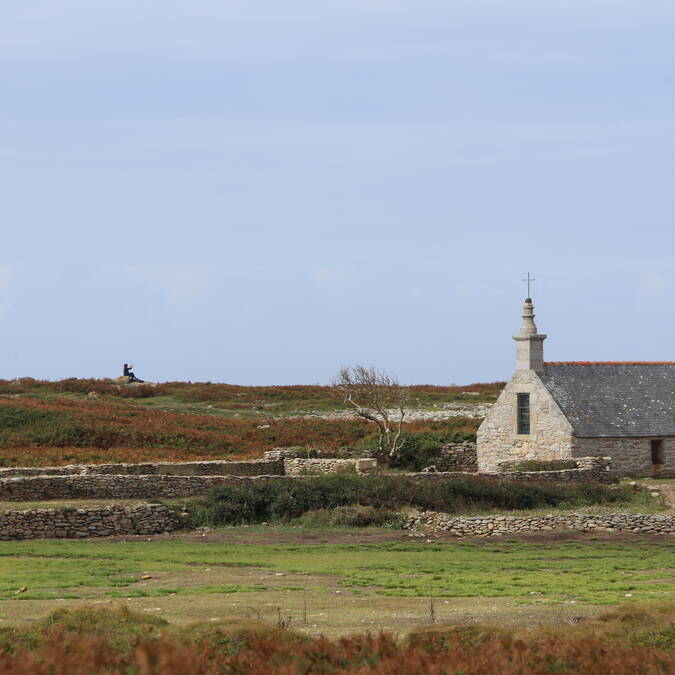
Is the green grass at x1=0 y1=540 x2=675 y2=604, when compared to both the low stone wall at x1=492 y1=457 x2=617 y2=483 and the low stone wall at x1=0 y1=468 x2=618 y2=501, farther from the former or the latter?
the low stone wall at x1=492 y1=457 x2=617 y2=483

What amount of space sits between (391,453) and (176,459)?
8.18 meters

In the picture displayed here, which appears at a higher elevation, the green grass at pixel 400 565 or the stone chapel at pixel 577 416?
the stone chapel at pixel 577 416

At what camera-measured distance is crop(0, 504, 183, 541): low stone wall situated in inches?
1107

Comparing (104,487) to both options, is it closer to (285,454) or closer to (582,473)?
(285,454)

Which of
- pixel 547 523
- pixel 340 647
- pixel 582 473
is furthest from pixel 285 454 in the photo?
pixel 340 647

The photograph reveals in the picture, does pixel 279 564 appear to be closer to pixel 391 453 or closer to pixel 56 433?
pixel 391 453

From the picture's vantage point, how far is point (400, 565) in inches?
922

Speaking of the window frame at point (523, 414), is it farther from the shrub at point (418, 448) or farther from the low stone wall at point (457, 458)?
the shrub at point (418, 448)

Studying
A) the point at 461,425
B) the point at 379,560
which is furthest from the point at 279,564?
the point at 461,425

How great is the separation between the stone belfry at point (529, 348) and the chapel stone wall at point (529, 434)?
14.5 inches

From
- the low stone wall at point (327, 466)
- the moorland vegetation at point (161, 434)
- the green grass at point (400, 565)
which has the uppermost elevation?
the moorland vegetation at point (161, 434)

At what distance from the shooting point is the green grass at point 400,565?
19609 mm

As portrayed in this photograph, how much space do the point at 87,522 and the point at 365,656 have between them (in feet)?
61.5

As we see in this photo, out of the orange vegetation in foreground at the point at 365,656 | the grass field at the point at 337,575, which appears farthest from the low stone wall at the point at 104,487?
the orange vegetation in foreground at the point at 365,656
